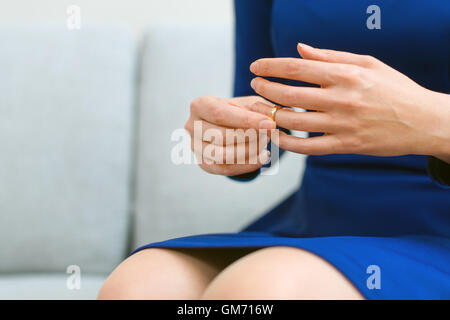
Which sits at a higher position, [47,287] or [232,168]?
[232,168]

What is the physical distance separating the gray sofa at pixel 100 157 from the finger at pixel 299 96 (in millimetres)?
543

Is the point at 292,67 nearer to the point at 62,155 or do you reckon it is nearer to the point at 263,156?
the point at 263,156

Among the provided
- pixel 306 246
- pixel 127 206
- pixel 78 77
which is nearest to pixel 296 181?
pixel 127 206

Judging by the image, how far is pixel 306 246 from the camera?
0.44 meters

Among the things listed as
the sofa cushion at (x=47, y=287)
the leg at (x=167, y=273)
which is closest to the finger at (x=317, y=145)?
the leg at (x=167, y=273)

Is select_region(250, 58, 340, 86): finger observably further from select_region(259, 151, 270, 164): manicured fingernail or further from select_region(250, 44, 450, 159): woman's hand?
select_region(259, 151, 270, 164): manicured fingernail

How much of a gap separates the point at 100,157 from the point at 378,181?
0.62 m

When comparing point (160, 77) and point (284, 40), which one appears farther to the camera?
point (160, 77)

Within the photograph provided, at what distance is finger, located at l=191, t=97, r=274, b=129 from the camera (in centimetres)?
54

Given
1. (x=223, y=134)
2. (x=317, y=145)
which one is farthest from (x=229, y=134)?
(x=317, y=145)

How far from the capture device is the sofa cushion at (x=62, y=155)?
3.46 ft

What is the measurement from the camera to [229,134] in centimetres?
58
